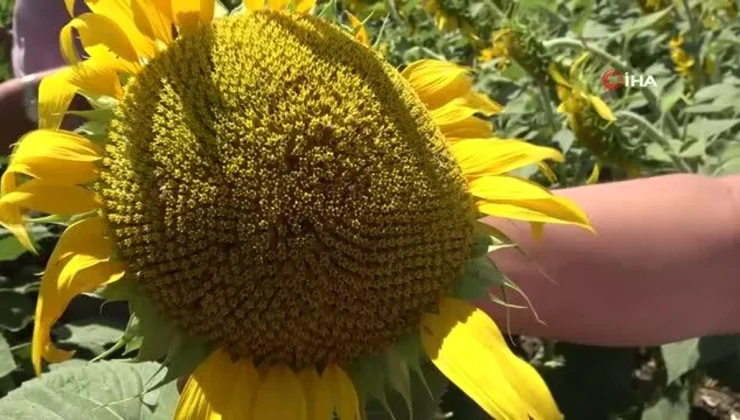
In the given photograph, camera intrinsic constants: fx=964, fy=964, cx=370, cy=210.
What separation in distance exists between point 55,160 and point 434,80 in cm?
25

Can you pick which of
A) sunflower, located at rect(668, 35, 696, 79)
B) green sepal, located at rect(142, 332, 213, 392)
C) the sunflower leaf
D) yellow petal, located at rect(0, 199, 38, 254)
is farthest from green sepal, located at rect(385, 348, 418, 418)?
sunflower, located at rect(668, 35, 696, 79)

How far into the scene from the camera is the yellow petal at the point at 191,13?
0.55 m

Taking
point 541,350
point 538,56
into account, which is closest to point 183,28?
point 538,56

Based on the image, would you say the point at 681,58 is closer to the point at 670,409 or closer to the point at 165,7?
the point at 670,409

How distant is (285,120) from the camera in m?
0.52

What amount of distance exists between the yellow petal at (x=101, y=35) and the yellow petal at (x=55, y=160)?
51 mm

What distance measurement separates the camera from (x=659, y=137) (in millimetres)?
1399

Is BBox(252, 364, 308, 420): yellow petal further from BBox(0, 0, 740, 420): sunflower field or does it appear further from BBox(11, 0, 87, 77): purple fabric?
BBox(11, 0, 87, 77): purple fabric

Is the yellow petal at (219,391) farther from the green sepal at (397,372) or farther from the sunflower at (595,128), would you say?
the sunflower at (595,128)

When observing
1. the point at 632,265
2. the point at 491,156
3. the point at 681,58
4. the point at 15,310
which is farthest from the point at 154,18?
the point at 681,58

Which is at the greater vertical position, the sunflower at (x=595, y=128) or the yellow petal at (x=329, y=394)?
the yellow petal at (x=329, y=394)

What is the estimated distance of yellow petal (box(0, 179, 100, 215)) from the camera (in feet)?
1.70

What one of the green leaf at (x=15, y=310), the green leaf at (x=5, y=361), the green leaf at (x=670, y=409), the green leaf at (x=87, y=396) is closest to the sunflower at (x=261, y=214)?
the green leaf at (x=87, y=396)

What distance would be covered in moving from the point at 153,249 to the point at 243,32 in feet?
0.44
